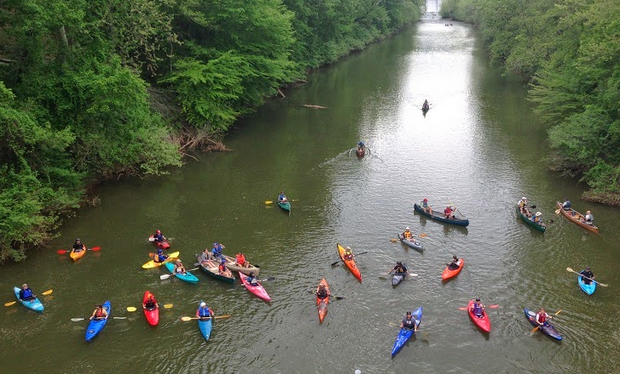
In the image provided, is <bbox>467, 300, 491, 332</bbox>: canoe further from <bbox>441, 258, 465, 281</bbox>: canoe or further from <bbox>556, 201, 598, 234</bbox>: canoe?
<bbox>556, 201, 598, 234</bbox>: canoe

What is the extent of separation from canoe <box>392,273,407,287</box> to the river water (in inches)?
19.2

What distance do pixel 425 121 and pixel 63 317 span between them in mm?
35868

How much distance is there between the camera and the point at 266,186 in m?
32.1

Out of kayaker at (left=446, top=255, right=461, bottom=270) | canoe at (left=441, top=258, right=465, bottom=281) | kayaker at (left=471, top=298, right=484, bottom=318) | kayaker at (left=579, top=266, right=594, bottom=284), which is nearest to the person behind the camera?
kayaker at (left=471, top=298, right=484, bottom=318)

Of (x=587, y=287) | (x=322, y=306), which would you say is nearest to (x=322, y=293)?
(x=322, y=306)

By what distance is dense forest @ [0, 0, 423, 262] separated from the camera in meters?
23.7

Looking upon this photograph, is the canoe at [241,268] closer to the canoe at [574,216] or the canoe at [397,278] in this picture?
the canoe at [397,278]

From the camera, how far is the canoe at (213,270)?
22.2 metres

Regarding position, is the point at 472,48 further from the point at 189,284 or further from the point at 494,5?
the point at 189,284

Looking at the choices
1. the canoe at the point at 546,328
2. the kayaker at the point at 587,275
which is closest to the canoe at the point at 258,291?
the canoe at the point at 546,328

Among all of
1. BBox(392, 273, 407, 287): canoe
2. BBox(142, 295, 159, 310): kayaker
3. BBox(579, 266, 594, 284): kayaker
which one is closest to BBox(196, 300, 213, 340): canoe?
BBox(142, 295, 159, 310): kayaker

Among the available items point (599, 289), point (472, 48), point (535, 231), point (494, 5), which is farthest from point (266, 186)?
point (472, 48)

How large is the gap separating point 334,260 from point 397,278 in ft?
11.2

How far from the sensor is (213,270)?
22531 millimetres
